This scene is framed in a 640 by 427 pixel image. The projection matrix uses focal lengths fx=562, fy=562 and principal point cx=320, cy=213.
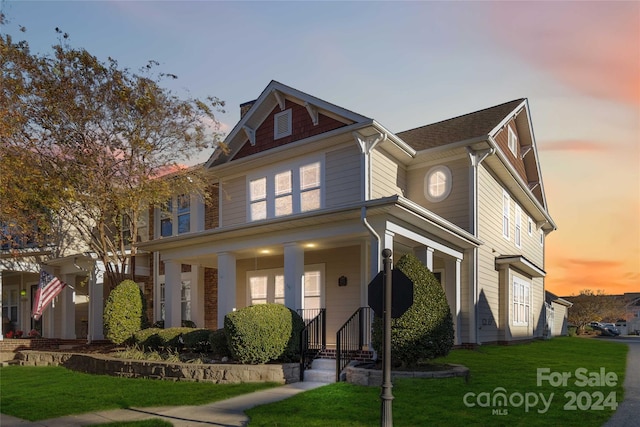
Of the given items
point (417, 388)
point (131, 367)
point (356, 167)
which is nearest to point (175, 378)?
point (131, 367)

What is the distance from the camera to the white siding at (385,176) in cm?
1597

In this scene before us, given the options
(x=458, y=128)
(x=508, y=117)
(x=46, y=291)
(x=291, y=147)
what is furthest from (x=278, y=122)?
(x=46, y=291)

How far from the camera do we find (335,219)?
13531 millimetres

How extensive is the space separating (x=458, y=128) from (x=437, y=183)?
244 centimetres

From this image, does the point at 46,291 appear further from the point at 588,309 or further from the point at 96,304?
the point at 588,309

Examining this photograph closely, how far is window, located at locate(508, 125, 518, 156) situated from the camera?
70.6 ft

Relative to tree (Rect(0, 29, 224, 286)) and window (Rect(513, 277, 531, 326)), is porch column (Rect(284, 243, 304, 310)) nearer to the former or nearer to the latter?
tree (Rect(0, 29, 224, 286))

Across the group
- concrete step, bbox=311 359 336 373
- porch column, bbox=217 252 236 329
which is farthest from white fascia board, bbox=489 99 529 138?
concrete step, bbox=311 359 336 373

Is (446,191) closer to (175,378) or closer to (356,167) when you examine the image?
(356,167)

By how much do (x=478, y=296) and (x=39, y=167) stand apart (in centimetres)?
1368

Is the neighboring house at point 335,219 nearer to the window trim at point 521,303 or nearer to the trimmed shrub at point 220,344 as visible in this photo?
the window trim at point 521,303

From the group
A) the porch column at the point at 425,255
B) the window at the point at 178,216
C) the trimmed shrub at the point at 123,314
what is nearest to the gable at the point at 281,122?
the window at the point at 178,216

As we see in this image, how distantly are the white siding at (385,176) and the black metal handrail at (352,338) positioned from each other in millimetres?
3605

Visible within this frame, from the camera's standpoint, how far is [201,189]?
1875 centimetres
